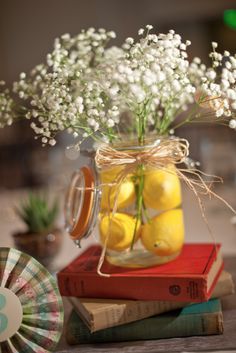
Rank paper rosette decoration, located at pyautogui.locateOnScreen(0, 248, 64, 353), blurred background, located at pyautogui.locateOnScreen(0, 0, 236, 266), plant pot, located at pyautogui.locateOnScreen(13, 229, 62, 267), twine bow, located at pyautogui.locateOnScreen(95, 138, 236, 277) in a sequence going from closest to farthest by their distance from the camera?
paper rosette decoration, located at pyautogui.locateOnScreen(0, 248, 64, 353), twine bow, located at pyautogui.locateOnScreen(95, 138, 236, 277), plant pot, located at pyautogui.locateOnScreen(13, 229, 62, 267), blurred background, located at pyautogui.locateOnScreen(0, 0, 236, 266)

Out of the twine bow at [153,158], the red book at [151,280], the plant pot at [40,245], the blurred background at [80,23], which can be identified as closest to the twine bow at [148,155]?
the twine bow at [153,158]

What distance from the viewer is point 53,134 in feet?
2.56

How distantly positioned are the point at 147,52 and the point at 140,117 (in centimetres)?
12

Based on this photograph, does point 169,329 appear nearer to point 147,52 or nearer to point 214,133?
point 147,52

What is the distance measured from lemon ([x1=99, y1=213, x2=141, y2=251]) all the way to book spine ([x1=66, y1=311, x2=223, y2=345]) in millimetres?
134

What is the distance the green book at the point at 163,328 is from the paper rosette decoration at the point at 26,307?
80 millimetres

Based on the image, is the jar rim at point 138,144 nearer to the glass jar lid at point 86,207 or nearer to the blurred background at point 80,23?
the glass jar lid at point 86,207

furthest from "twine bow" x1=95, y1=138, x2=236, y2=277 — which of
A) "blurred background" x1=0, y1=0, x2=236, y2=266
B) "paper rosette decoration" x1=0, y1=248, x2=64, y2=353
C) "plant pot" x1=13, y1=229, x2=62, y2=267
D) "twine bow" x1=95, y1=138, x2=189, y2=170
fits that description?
"blurred background" x1=0, y1=0, x2=236, y2=266

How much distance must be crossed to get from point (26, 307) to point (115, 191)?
0.78 feet

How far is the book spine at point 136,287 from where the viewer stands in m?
0.71

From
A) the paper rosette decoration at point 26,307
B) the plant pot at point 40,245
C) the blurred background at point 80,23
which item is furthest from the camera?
the blurred background at point 80,23

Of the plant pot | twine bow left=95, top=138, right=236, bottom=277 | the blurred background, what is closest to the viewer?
twine bow left=95, top=138, right=236, bottom=277

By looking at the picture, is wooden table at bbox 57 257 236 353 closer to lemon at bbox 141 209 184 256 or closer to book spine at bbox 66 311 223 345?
book spine at bbox 66 311 223 345

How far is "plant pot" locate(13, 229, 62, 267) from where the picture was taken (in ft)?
3.47
